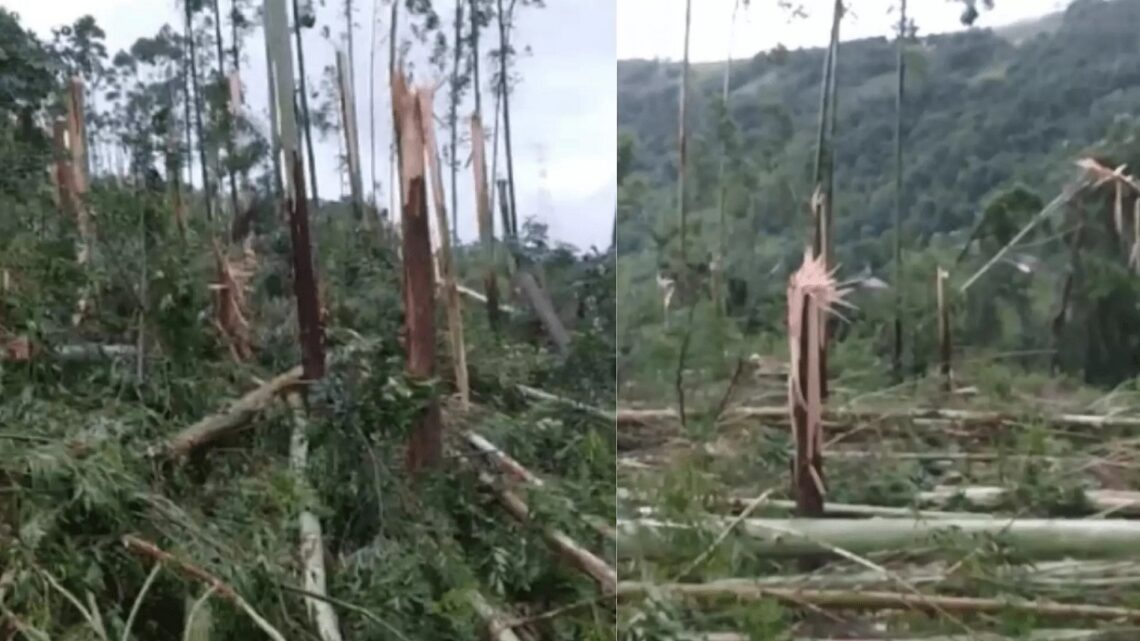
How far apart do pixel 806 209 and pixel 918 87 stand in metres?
0.28

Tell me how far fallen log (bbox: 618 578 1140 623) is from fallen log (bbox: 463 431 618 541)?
0.11 metres

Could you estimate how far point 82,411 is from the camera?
245 cm

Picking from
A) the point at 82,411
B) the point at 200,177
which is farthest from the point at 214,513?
the point at 200,177

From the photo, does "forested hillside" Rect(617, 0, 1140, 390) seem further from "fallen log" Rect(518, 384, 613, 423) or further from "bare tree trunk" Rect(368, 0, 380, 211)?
"bare tree trunk" Rect(368, 0, 380, 211)

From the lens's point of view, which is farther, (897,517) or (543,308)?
(543,308)

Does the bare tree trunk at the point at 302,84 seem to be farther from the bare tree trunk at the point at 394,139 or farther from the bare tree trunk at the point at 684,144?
the bare tree trunk at the point at 684,144

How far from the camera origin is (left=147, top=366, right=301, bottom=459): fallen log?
2.46 m

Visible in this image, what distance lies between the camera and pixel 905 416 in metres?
2.42

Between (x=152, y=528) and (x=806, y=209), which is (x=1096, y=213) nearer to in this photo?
(x=806, y=209)

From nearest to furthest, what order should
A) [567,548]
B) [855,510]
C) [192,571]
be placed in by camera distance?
[192,571] < [855,510] < [567,548]

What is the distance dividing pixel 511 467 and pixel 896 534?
69 cm

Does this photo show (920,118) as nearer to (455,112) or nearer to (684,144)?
(684,144)

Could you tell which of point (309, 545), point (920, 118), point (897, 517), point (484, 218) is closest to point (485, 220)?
point (484, 218)

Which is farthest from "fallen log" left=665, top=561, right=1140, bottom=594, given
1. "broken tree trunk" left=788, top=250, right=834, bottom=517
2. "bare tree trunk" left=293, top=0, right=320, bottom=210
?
"bare tree trunk" left=293, top=0, right=320, bottom=210
